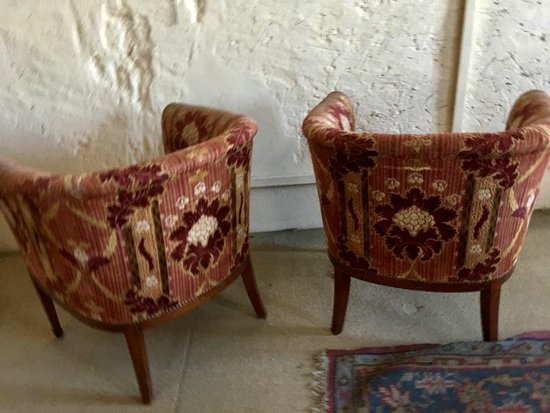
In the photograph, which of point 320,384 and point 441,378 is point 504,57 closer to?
point 441,378

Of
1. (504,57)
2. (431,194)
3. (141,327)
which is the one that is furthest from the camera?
(504,57)

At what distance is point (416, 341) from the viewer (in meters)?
1.74

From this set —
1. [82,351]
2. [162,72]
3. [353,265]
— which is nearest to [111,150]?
[162,72]

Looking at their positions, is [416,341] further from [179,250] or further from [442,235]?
[179,250]

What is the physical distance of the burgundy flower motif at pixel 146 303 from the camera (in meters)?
1.46

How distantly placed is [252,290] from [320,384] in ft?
1.27

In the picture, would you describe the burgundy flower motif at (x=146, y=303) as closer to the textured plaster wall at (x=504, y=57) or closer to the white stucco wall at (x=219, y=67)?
the white stucco wall at (x=219, y=67)

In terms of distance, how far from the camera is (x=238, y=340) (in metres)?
1.80

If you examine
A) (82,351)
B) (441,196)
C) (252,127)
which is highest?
(252,127)

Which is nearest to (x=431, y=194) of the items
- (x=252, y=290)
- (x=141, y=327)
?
(x=252, y=290)

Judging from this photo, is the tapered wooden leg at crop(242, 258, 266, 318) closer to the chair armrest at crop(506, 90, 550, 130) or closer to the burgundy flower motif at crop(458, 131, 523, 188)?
the burgundy flower motif at crop(458, 131, 523, 188)

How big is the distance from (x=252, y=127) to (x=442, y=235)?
58 cm

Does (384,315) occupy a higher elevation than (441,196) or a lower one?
lower

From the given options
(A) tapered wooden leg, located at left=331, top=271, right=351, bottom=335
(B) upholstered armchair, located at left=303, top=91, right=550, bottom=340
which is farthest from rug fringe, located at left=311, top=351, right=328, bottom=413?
(B) upholstered armchair, located at left=303, top=91, right=550, bottom=340
